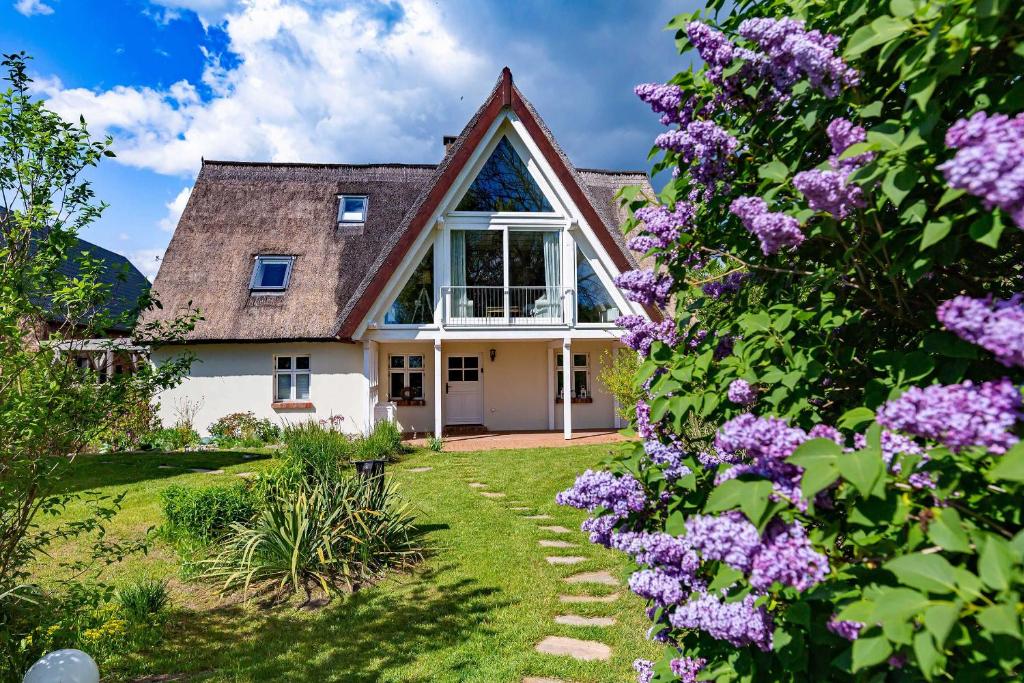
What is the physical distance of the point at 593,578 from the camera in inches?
204

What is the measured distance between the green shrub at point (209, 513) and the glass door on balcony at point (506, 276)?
26.0 ft

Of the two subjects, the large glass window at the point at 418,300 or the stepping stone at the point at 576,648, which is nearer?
the stepping stone at the point at 576,648

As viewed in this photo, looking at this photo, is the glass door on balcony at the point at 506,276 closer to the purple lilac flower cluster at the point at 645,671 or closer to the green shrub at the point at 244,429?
the green shrub at the point at 244,429

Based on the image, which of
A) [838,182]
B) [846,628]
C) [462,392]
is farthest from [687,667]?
[462,392]

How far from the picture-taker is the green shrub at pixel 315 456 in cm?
689

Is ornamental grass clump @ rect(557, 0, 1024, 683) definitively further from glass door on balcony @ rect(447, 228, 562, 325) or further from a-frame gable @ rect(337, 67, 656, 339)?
glass door on balcony @ rect(447, 228, 562, 325)

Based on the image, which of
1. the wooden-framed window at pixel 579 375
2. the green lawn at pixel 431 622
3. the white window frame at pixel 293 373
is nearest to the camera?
the green lawn at pixel 431 622

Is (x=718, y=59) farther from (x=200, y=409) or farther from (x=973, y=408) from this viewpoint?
(x=200, y=409)

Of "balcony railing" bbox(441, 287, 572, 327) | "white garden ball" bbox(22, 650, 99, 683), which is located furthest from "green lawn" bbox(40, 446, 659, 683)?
"balcony railing" bbox(441, 287, 572, 327)

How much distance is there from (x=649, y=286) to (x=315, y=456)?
6.85 m

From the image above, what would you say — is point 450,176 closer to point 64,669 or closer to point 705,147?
point 64,669

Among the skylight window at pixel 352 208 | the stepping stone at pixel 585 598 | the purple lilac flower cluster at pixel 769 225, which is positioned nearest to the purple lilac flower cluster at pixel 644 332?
the purple lilac flower cluster at pixel 769 225

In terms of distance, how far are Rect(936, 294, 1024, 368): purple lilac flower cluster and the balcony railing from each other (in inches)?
503

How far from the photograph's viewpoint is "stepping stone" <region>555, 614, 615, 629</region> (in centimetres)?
422
